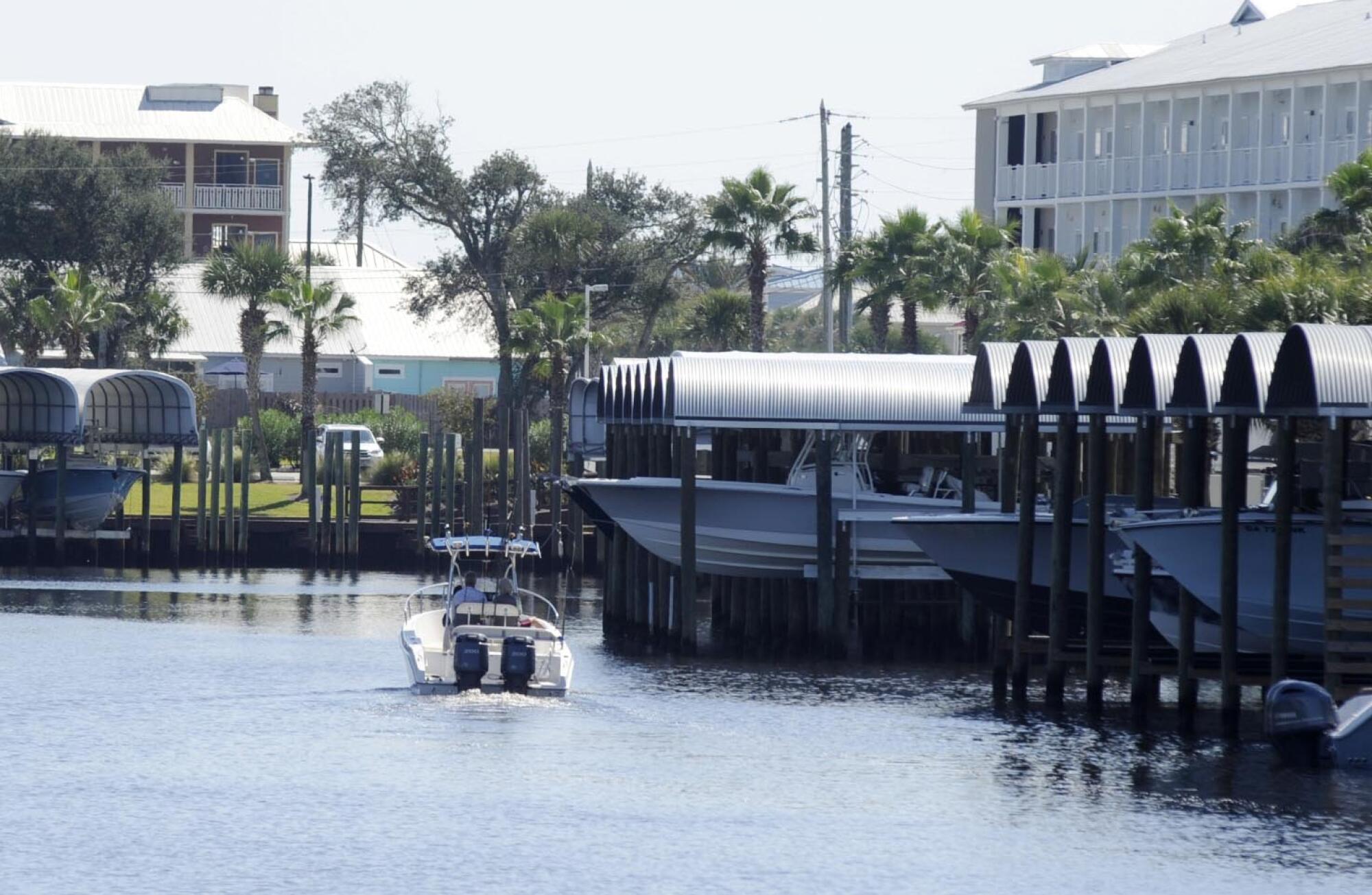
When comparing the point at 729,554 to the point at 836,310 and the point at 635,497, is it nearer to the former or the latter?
the point at 635,497

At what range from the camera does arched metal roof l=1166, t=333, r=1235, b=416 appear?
102 feet

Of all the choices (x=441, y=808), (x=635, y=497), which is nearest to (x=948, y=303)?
(x=635, y=497)

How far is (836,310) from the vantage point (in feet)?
454

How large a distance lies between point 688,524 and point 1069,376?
29.8 ft

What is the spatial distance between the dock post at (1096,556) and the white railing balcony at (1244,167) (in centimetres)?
3789

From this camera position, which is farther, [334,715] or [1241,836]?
[334,715]

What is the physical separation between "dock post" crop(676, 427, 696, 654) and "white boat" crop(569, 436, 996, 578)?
1.43m

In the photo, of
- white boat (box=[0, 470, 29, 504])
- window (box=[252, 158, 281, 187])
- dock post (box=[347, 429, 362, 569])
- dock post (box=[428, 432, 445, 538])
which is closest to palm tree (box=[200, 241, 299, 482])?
white boat (box=[0, 470, 29, 504])

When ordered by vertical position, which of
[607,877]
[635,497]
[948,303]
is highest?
[948,303]

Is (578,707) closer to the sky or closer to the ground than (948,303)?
closer to the ground

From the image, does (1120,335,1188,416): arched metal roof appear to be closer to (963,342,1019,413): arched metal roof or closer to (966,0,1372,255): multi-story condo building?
(963,342,1019,413): arched metal roof

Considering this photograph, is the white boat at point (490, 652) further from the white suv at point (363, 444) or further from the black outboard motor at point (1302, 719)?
the white suv at point (363, 444)

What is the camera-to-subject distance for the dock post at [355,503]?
6034 centimetres

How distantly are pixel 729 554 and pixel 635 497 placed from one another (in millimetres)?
2049
